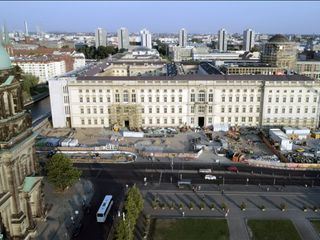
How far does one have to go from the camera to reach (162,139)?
86.2 m

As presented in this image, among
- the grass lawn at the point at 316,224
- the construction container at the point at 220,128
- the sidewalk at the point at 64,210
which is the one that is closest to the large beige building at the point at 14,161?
the sidewalk at the point at 64,210

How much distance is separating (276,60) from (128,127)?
245 ft

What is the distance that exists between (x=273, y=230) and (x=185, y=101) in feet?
168

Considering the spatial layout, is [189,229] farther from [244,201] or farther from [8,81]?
[8,81]

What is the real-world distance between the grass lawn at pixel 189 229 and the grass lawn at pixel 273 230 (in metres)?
3.97

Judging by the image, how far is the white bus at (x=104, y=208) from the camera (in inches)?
1927

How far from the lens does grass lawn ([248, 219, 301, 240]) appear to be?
1804 inches

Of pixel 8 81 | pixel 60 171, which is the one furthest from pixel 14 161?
pixel 60 171

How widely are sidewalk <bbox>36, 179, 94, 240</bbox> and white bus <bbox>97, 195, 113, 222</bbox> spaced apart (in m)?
3.11

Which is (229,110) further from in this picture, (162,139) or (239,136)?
(162,139)

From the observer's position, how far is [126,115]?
9381 centimetres

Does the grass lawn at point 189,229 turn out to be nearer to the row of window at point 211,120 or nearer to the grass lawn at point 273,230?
the grass lawn at point 273,230

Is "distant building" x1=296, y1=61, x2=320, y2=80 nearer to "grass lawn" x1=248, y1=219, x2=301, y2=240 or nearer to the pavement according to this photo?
the pavement

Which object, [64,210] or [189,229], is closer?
[189,229]
